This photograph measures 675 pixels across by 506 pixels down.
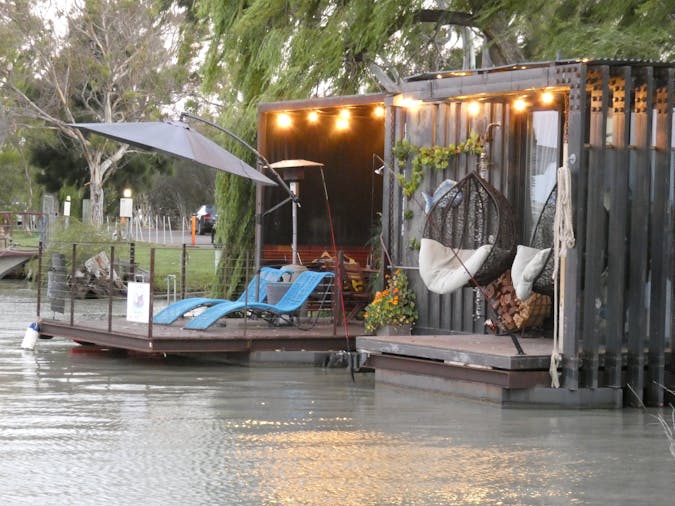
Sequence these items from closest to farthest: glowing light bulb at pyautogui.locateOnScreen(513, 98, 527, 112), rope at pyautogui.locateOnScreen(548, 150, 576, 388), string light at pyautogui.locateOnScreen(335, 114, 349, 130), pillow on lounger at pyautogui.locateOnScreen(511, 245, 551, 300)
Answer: rope at pyautogui.locateOnScreen(548, 150, 576, 388)
pillow on lounger at pyautogui.locateOnScreen(511, 245, 551, 300)
glowing light bulb at pyautogui.locateOnScreen(513, 98, 527, 112)
string light at pyautogui.locateOnScreen(335, 114, 349, 130)

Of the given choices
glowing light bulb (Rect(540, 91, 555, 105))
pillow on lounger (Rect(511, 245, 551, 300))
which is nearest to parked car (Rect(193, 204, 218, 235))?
glowing light bulb (Rect(540, 91, 555, 105))

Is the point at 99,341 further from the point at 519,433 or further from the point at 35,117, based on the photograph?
the point at 35,117

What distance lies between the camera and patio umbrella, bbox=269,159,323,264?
61.3 ft

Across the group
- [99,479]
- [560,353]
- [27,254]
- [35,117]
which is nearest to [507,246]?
[560,353]

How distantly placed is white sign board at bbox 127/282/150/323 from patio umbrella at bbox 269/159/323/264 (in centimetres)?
305

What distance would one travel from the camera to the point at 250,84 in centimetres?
2192

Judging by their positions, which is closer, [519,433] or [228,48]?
[519,433]

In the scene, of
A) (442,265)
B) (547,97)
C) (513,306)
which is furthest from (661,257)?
(442,265)

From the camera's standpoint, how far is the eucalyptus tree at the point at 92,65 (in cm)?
4478

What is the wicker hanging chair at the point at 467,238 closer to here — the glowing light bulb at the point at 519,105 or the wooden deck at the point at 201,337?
the glowing light bulb at the point at 519,105

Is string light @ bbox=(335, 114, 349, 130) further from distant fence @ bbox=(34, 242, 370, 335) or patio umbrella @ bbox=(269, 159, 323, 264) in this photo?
distant fence @ bbox=(34, 242, 370, 335)

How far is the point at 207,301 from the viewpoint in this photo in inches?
672

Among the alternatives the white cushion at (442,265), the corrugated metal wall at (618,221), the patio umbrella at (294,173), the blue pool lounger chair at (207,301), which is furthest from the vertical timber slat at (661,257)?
the patio umbrella at (294,173)

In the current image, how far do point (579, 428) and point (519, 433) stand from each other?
68cm
